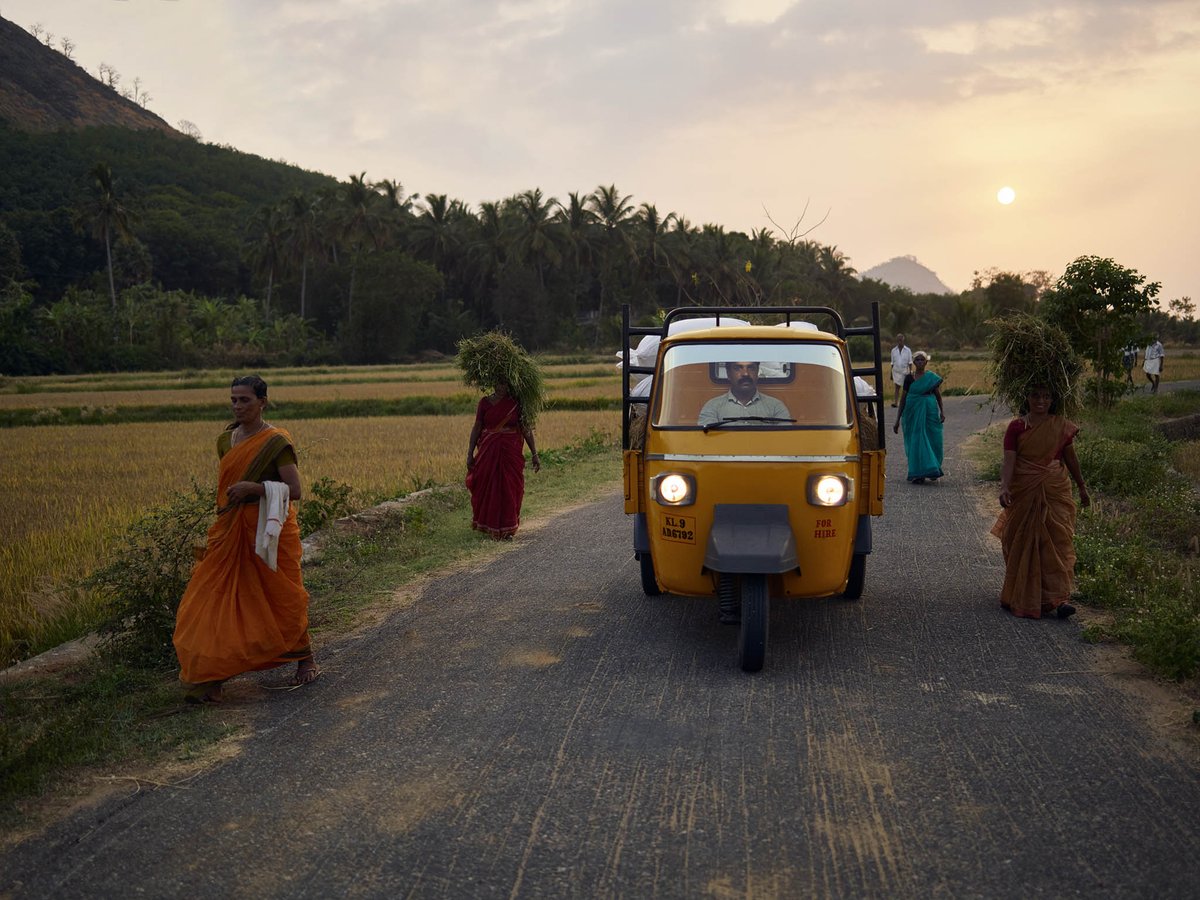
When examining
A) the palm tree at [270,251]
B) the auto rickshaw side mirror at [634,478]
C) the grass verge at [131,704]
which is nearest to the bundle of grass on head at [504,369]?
the grass verge at [131,704]

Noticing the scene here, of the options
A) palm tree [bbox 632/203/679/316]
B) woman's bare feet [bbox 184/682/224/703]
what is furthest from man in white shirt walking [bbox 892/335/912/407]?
palm tree [bbox 632/203/679/316]

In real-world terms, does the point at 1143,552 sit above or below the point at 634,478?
below

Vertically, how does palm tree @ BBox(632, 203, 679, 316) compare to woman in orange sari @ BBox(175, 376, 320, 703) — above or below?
above

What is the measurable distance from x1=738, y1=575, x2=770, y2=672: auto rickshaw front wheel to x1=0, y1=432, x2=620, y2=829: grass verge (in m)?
2.92

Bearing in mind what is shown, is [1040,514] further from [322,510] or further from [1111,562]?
[322,510]

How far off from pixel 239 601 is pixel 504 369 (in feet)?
18.3

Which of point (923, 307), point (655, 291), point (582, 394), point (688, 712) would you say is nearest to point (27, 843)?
point (688, 712)

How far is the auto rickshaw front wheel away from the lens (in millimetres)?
6035

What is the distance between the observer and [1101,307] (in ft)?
67.9

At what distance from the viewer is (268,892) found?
368cm

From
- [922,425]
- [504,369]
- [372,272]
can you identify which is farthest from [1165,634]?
[372,272]

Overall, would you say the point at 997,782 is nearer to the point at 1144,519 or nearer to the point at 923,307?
the point at 1144,519

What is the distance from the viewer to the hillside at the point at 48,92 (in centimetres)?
16212

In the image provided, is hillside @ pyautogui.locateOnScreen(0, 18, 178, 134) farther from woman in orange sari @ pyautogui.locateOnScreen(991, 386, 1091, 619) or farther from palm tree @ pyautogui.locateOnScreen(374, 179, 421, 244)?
woman in orange sari @ pyautogui.locateOnScreen(991, 386, 1091, 619)
